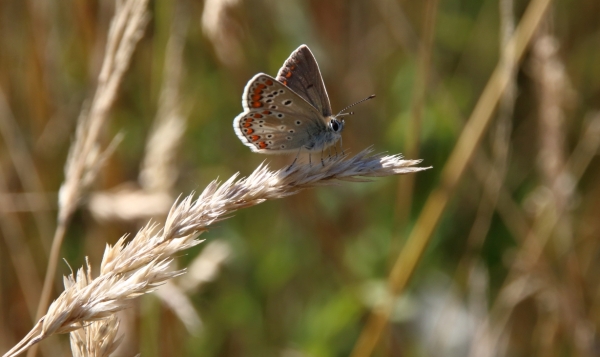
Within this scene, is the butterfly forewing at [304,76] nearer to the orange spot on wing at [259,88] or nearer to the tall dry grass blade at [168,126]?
the orange spot on wing at [259,88]

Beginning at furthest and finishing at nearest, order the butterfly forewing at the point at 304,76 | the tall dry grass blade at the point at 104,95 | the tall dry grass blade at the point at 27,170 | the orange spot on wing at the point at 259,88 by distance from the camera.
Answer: the tall dry grass blade at the point at 27,170, the butterfly forewing at the point at 304,76, the orange spot on wing at the point at 259,88, the tall dry grass blade at the point at 104,95

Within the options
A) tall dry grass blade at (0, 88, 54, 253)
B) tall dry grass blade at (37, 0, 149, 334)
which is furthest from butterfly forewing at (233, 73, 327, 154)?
tall dry grass blade at (0, 88, 54, 253)

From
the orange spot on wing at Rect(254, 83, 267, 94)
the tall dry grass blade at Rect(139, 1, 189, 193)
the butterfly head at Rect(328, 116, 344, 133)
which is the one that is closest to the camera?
the orange spot on wing at Rect(254, 83, 267, 94)

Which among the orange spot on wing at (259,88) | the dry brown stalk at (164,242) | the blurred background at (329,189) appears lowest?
the blurred background at (329,189)

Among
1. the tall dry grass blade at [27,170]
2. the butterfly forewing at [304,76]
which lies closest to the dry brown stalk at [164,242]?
the butterfly forewing at [304,76]

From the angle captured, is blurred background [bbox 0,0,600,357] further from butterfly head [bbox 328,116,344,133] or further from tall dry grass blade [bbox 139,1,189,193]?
butterfly head [bbox 328,116,344,133]

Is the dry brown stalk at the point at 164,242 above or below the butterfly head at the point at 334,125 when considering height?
above
